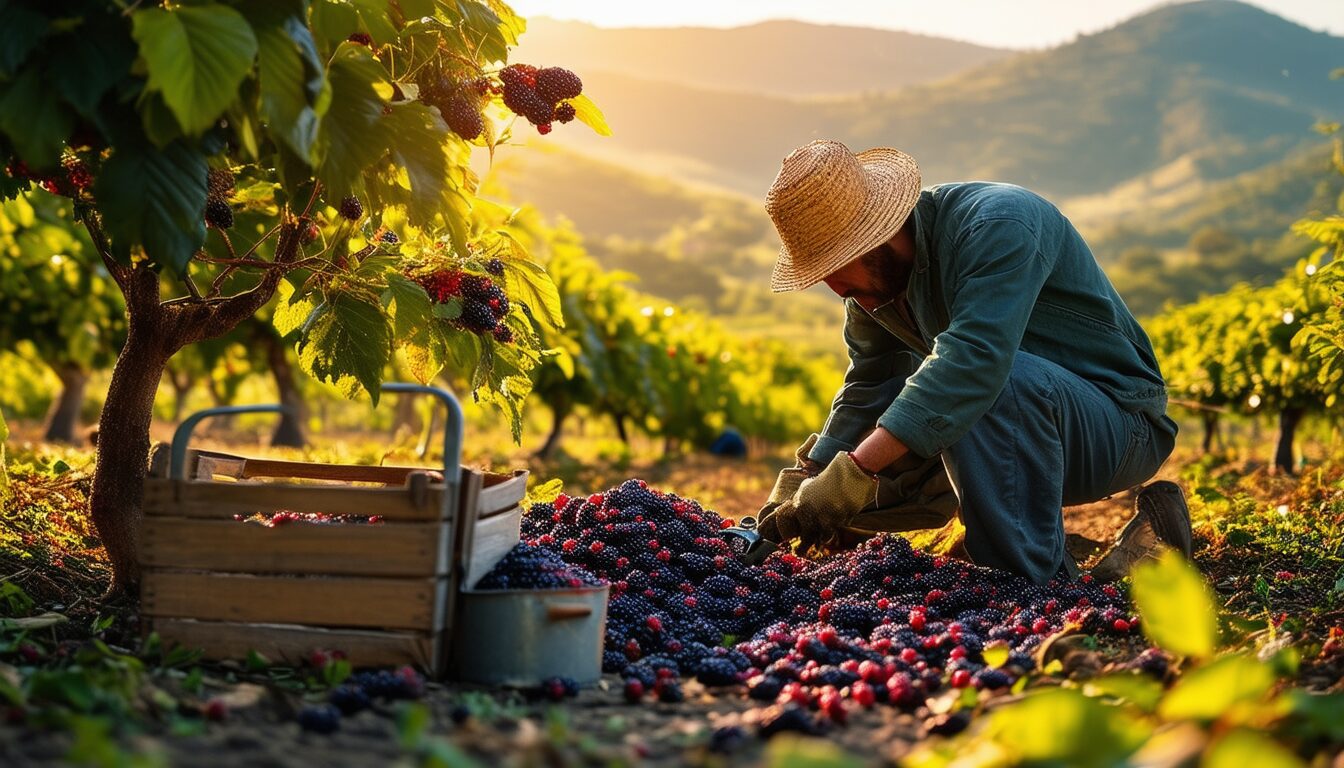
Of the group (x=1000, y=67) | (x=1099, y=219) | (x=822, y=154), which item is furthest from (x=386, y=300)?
(x=1000, y=67)

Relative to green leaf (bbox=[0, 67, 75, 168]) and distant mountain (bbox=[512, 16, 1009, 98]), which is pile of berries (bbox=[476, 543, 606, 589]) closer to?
green leaf (bbox=[0, 67, 75, 168])

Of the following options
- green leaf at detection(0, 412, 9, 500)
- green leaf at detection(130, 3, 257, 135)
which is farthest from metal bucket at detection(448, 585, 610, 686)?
green leaf at detection(0, 412, 9, 500)

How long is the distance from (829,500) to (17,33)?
7.54 feet

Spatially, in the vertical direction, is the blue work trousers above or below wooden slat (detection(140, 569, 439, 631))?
above

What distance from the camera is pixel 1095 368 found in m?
3.64

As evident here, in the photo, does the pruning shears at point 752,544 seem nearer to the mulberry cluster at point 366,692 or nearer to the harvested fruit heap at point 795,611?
the harvested fruit heap at point 795,611

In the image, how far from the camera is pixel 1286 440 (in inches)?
278

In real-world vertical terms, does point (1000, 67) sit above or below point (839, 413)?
above

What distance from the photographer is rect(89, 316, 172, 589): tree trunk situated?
9.66ft

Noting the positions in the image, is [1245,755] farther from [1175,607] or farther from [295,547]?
[295,547]

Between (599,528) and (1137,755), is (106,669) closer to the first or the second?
(599,528)

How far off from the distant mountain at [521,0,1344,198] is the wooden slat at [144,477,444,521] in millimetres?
127438

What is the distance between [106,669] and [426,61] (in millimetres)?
1493

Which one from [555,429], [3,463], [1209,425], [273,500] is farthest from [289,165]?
[1209,425]
